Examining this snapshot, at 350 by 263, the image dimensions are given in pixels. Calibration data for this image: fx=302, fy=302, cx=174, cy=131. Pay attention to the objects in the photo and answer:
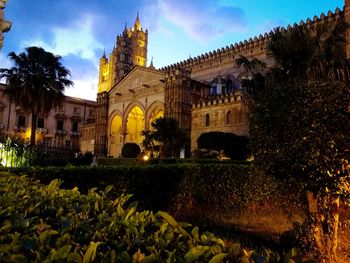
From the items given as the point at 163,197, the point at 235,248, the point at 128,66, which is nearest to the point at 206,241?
the point at 235,248

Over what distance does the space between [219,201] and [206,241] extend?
26.9 ft

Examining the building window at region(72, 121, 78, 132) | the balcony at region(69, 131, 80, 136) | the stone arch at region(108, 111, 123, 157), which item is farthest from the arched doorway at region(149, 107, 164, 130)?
the building window at region(72, 121, 78, 132)

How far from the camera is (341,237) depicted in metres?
7.43

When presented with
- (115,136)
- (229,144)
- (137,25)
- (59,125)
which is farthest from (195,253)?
(137,25)

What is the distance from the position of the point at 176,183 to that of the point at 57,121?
50.1 m

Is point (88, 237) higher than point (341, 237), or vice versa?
point (88, 237)

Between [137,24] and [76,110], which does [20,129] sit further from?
[137,24]

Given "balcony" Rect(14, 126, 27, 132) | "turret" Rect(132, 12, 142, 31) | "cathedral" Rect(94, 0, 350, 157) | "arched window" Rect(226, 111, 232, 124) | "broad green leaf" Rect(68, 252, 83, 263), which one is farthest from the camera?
"turret" Rect(132, 12, 142, 31)

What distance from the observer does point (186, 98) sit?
122ft

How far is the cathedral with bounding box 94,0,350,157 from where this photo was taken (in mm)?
32094

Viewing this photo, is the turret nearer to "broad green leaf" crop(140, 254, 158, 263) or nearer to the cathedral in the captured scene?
the cathedral

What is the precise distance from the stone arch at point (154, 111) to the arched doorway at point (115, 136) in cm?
704

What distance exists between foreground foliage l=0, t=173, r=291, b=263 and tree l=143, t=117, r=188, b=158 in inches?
1102

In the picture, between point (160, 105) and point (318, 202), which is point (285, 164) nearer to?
point (318, 202)
